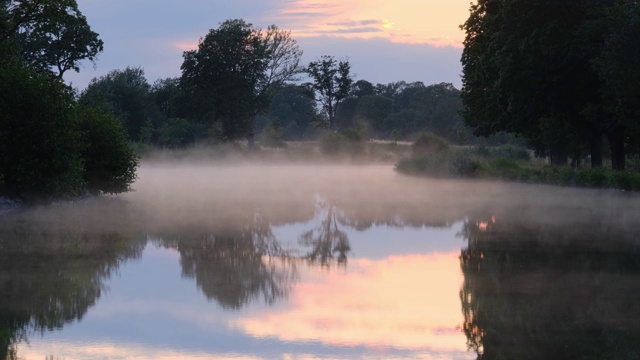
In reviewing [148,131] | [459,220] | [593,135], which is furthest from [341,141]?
[459,220]

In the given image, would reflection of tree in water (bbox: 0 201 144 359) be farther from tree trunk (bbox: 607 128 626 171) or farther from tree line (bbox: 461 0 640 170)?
tree trunk (bbox: 607 128 626 171)

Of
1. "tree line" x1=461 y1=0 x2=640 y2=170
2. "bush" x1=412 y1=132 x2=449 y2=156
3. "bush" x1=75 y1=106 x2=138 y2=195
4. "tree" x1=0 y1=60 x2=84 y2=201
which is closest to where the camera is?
"tree" x1=0 y1=60 x2=84 y2=201

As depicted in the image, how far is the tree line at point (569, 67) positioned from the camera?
40.0 meters

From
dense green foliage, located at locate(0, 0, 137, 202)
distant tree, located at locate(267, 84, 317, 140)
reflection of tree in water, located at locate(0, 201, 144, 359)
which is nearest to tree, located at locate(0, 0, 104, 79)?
dense green foliage, located at locate(0, 0, 137, 202)

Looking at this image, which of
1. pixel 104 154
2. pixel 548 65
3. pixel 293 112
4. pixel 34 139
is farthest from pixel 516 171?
pixel 293 112

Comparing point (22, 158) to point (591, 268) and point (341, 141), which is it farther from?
point (341, 141)

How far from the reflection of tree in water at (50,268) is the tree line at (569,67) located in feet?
79.7

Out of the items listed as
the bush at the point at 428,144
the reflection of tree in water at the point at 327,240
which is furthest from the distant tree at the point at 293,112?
the reflection of tree in water at the point at 327,240

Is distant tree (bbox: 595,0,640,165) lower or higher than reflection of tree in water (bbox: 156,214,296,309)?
higher

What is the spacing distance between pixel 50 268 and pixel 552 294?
345 inches

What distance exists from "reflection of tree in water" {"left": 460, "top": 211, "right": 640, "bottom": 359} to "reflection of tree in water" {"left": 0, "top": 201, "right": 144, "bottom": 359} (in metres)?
5.47

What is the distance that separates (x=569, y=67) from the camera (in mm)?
45312

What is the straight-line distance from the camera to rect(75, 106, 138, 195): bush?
38.9m

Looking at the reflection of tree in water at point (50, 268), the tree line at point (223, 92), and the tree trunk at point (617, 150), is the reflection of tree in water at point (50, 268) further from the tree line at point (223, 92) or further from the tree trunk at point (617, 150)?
the tree line at point (223, 92)
